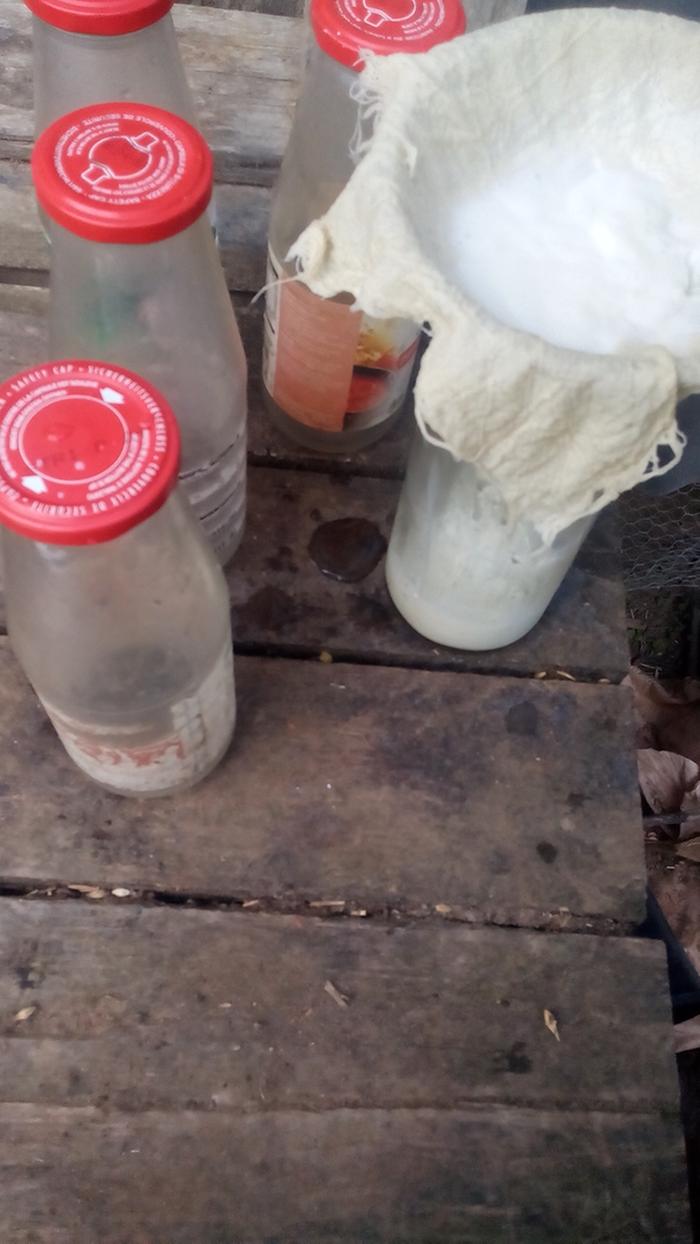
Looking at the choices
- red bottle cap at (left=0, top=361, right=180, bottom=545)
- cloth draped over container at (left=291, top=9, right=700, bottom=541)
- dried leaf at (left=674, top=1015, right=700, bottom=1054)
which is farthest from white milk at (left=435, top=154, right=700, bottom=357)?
dried leaf at (left=674, top=1015, right=700, bottom=1054)

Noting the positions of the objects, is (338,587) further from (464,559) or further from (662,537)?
(662,537)

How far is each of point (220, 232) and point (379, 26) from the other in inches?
10.1

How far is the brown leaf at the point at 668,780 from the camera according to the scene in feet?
2.97

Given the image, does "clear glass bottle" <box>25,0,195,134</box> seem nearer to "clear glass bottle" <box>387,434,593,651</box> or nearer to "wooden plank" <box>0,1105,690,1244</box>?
"clear glass bottle" <box>387,434,593,651</box>

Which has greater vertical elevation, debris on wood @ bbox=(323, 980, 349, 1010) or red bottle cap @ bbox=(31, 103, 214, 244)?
red bottle cap @ bbox=(31, 103, 214, 244)

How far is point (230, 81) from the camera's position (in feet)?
2.36

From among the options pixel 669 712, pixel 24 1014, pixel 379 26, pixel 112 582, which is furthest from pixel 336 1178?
pixel 669 712

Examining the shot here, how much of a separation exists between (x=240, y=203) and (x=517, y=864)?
0.48m

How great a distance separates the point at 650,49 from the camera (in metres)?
0.39

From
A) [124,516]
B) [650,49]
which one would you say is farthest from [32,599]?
[650,49]

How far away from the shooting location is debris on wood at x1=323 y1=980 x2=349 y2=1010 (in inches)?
17.5

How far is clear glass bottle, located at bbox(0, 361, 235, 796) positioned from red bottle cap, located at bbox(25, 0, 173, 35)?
17 centimetres

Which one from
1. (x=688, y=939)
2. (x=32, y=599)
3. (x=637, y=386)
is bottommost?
(x=688, y=939)

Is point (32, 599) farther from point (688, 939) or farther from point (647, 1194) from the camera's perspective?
point (688, 939)
